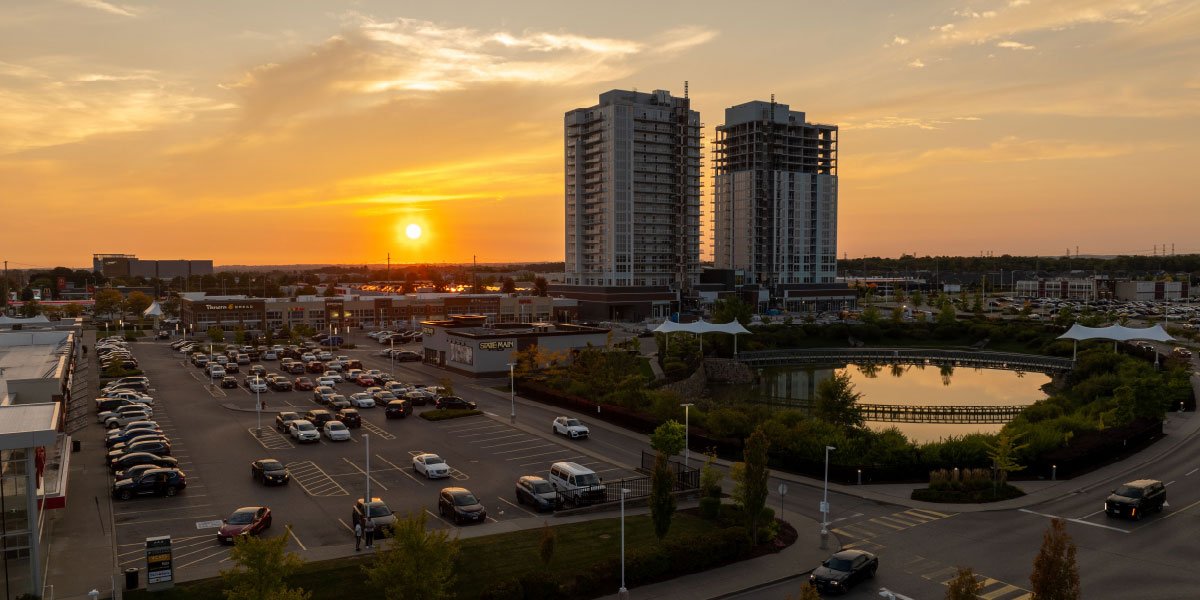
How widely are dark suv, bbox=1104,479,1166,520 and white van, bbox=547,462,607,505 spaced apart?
2257 cm

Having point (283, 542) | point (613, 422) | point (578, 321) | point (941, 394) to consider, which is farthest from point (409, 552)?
point (578, 321)

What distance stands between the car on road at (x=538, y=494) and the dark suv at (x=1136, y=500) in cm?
2449

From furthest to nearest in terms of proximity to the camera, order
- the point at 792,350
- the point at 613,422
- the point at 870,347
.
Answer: the point at 870,347 → the point at 792,350 → the point at 613,422

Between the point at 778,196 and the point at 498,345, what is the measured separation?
112 metres

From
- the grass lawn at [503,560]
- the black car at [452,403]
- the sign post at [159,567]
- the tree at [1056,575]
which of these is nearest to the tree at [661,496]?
the grass lawn at [503,560]

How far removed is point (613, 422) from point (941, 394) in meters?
42.0

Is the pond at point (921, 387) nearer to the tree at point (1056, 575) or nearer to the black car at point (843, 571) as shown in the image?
the black car at point (843, 571)

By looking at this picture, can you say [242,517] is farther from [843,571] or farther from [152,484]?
[843,571]

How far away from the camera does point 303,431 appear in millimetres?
48438

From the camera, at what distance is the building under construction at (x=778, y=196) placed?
564 feet

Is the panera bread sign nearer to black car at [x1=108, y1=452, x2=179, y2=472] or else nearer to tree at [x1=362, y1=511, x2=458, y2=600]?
black car at [x1=108, y1=452, x2=179, y2=472]

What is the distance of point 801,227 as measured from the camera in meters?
176

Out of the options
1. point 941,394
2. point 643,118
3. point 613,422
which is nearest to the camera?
point 613,422

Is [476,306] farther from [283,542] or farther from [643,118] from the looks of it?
[283,542]
